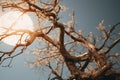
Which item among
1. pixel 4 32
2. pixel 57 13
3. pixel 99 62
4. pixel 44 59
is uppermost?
pixel 57 13

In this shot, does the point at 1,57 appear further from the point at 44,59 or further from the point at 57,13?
the point at 44,59

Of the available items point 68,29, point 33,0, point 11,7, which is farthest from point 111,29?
point 11,7

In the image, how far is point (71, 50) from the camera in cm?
1346

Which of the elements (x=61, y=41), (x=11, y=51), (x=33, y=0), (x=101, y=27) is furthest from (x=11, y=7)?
(x=101, y=27)

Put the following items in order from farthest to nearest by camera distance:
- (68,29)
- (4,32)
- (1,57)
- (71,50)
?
(71,50) < (68,29) < (4,32) < (1,57)

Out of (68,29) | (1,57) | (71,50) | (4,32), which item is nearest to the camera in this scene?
(1,57)

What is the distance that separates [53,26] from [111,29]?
359cm

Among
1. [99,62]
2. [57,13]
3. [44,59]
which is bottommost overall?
[44,59]

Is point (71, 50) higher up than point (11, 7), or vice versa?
point (11, 7)

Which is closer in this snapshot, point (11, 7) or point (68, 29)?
point (11, 7)

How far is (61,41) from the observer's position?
992 centimetres

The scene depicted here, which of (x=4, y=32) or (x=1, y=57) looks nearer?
(x=1, y=57)

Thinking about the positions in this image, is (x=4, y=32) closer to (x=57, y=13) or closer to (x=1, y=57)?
(x=1, y=57)

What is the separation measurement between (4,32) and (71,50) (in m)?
4.71
